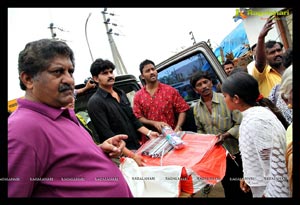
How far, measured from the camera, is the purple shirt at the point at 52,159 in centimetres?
84

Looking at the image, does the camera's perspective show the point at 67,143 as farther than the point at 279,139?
No

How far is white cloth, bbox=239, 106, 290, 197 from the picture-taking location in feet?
4.10

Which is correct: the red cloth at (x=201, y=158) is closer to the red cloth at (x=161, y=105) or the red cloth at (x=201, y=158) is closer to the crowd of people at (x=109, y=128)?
the crowd of people at (x=109, y=128)

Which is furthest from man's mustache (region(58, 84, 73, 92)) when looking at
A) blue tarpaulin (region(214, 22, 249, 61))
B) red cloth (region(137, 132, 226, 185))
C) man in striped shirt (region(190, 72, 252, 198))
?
blue tarpaulin (region(214, 22, 249, 61))

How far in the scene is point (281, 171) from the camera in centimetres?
125

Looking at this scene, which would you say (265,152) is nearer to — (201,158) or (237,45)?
(201,158)

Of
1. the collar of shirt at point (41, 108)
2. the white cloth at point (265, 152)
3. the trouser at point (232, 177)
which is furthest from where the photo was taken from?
the trouser at point (232, 177)

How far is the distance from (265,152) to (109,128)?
3.87 feet

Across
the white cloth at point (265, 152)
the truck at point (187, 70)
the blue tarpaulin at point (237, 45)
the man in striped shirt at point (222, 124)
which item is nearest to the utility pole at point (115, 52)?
the truck at point (187, 70)
